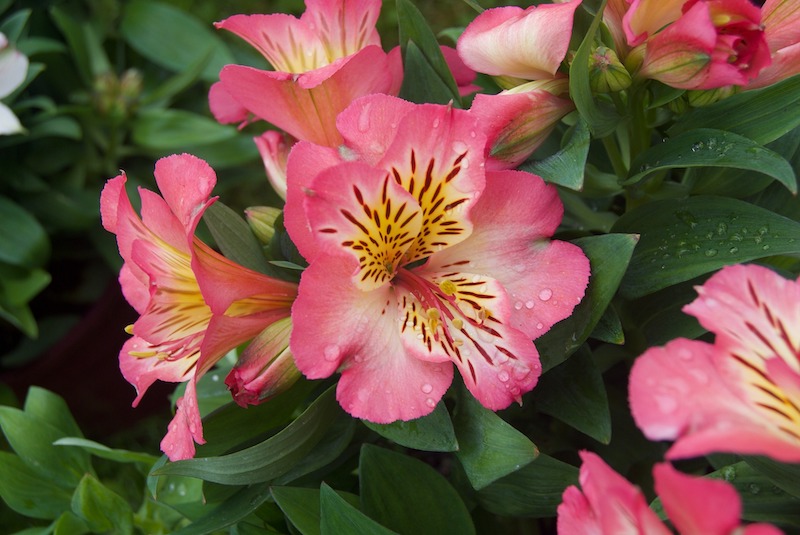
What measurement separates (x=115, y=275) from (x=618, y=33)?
118cm

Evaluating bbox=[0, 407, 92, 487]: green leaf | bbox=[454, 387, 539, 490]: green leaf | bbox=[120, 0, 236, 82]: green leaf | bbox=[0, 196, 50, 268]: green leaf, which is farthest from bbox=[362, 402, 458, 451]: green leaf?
bbox=[120, 0, 236, 82]: green leaf

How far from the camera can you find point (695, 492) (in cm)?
30

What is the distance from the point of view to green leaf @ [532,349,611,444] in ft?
1.96

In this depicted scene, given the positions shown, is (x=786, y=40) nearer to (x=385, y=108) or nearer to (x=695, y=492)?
(x=385, y=108)

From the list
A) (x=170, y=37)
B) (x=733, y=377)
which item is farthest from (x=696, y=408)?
(x=170, y=37)

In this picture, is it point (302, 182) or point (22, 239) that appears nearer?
point (302, 182)

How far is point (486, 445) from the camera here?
1.78 feet

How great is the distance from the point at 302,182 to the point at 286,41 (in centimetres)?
19

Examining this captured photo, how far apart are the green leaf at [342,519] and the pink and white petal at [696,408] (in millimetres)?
223

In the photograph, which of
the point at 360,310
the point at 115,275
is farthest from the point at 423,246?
the point at 115,275

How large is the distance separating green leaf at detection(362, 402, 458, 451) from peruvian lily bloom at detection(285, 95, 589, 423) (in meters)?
0.05

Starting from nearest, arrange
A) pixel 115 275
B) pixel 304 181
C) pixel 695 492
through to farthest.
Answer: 1. pixel 695 492
2. pixel 304 181
3. pixel 115 275

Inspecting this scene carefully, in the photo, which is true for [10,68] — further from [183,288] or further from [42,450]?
[183,288]

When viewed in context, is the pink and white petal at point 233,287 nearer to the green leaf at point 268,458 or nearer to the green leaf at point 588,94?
the green leaf at point 268,458
